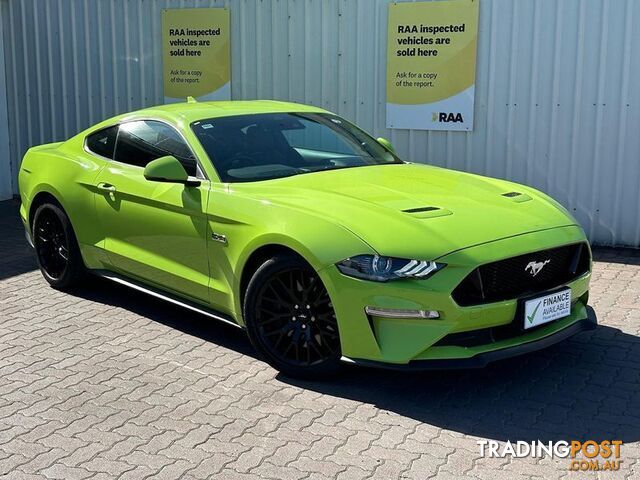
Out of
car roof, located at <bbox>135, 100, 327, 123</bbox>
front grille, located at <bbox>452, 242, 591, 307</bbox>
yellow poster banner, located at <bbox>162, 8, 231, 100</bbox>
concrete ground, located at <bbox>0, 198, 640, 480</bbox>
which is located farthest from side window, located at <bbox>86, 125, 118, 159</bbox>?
yellow poster banner, located at <bbox>162, 8, 231, 100</bbox>

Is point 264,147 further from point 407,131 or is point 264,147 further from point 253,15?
point 253,15

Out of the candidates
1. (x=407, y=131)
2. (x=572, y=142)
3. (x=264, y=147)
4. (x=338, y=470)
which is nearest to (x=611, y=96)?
(x=572, y=142)

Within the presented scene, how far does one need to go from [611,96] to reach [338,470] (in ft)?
18.7

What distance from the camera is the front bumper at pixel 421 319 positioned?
4.42 metres

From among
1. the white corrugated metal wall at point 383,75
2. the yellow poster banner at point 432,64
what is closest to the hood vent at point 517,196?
the white corrugated metal wall at point 383,75

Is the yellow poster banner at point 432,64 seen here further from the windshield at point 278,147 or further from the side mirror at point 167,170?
the side mirror at point 167,170

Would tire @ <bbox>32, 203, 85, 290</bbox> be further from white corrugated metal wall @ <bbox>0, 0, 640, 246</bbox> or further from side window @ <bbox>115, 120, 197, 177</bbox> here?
white corrugated metal wall @ <bbox>0, 0, 640, 246</bbox>

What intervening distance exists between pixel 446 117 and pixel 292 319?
4.70 m

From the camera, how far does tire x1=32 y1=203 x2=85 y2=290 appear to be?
6715mm

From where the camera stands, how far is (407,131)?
30.5 feet

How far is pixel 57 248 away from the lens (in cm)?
695

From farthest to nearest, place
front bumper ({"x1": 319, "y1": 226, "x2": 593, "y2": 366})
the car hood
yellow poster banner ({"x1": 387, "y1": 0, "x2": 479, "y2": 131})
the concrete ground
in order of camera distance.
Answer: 1. yellow poster banner ({"x1": 387, "y1": 0, "x2": 479, "y2": 131})
2. the car hood
3. front bumper ({"x1": 319, "y1": 226, "x2": 593, "y2": 366})
4. the concrete ground

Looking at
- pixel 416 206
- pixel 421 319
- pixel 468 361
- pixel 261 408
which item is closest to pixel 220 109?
pixel 416 206

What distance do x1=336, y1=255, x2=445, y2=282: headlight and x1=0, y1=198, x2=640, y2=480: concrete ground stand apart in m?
0.76
